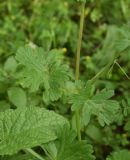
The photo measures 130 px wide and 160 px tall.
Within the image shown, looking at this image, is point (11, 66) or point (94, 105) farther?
point (11, 66)

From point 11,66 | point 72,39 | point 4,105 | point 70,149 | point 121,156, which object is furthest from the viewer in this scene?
point 72,39

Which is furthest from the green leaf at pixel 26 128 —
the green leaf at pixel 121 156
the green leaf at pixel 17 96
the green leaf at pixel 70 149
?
the green leaf at pixel 17 96

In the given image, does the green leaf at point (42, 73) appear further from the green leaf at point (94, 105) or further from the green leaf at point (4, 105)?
the green leaf at point (4, 105)

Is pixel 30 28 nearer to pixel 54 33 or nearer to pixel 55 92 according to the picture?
pixel 54 33

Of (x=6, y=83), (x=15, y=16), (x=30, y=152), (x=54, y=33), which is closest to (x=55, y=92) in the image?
(x=30, y=152)

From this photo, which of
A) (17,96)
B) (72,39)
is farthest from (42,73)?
(72,39)

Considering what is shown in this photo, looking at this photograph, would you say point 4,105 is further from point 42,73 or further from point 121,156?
point 121,156

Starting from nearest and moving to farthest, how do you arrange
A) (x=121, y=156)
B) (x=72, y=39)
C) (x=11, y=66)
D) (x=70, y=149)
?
(x=70, y=149) → (x=121, y=156) → (x=11, y=66) → (x=72, y=39)
